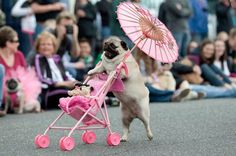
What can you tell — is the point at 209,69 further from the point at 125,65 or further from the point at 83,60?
the point at 125,65

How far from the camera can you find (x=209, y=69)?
12.7 metres

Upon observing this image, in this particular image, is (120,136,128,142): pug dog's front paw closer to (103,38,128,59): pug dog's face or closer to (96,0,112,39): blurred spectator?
(103,38,128,59): pug dog's face

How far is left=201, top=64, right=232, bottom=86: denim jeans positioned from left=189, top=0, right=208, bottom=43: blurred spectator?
7.08 feet

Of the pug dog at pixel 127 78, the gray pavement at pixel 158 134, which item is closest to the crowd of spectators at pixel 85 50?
the gray pavement at pixel 158 134

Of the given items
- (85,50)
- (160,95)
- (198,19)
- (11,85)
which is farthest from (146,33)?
(198,19)

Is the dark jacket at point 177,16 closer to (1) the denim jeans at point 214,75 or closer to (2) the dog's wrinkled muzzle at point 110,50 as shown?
(1) the denim jeans at point 214,75

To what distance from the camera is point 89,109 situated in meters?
5.95

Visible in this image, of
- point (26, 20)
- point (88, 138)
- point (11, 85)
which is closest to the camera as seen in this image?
point (88, 138)

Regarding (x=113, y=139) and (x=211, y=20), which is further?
(x=211, y=20)

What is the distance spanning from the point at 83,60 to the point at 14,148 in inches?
235

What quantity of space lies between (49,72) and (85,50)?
1.81 meters

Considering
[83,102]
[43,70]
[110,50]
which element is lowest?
[43,70]

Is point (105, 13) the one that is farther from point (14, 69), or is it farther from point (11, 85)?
point (11, 85)

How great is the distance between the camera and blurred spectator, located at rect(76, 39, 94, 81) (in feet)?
38.5
